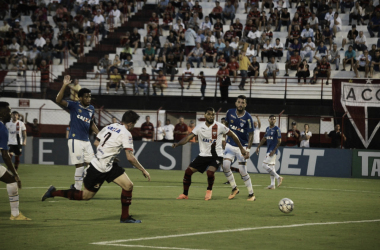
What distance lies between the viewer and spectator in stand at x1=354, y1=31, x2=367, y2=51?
31.0m

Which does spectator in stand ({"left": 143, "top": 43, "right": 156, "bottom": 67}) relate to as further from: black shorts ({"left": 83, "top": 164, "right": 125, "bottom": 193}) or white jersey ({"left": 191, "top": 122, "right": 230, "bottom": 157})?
black shorts ({"left": 83, "top": 164, "right": 125, "bottom": 193})

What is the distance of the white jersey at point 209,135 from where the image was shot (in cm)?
1390

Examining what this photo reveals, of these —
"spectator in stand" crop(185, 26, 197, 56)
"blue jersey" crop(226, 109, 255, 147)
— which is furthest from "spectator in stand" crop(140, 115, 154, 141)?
"blue jersey" crop(226, 109, 255, 147)

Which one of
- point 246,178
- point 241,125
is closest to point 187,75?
point 241,125

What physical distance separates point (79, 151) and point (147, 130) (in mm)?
15455

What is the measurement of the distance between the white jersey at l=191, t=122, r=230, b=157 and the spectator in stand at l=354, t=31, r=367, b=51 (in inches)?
763

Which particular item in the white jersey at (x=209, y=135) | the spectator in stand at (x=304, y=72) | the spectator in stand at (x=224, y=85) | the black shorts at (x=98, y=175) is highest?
the spectator in stand at (x=304, y=72)

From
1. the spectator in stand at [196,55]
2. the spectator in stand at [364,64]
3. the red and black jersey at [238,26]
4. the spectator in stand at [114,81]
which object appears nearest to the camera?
the spectator in stand at [364,64]

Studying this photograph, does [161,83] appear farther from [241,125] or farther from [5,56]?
[241,125]

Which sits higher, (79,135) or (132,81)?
(132,81)

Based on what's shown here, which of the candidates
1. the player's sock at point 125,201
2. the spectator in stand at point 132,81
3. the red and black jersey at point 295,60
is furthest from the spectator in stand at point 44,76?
the player's sock at point 125,201

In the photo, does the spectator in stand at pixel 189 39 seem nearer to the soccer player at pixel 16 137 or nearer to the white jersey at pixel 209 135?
the soccer player at pixel 16 137

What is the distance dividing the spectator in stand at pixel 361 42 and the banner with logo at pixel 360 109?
243 inches

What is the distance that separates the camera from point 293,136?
2658cm
